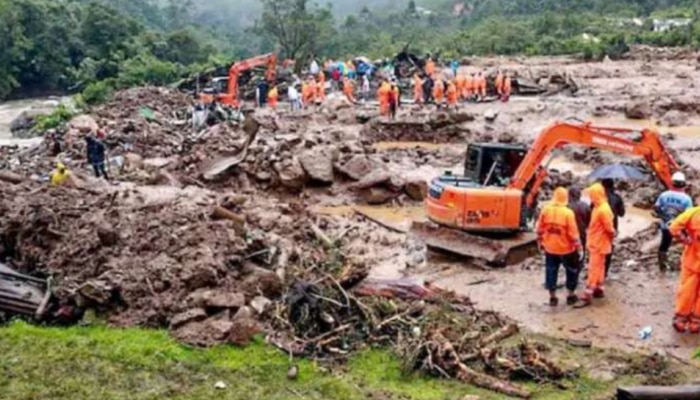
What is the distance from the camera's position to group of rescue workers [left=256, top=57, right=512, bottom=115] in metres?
31.3

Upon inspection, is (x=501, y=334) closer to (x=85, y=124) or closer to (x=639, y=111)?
(x=85, y=124)

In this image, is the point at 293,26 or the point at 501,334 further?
the point at 293,26

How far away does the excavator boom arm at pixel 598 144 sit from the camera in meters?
14.1

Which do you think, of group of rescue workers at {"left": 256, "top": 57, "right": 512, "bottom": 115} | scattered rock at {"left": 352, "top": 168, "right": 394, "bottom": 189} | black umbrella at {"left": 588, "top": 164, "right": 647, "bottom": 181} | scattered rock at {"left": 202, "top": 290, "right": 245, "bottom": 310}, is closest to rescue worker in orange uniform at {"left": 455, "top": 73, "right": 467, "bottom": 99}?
group of rescue workers at {"left": 256, "top": 57, "right": 512, "bottom": 115}

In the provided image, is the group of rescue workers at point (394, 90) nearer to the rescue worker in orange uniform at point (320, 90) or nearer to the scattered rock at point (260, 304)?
the rescue worker in orange uniform at point (320, 90)

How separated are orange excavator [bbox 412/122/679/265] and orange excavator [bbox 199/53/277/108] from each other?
53.4 ft

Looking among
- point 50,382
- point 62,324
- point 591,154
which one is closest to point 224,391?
point 50,382

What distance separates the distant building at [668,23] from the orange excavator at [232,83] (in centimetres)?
3070

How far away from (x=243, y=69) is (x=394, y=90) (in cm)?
794

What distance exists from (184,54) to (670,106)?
1412 inches

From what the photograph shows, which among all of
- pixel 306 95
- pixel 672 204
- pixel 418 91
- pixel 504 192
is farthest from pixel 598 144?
pixel 306 95

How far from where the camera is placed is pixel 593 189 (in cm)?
1186

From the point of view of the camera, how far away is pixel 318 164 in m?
20.8

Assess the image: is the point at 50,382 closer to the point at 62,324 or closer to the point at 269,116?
the point at 62,324
